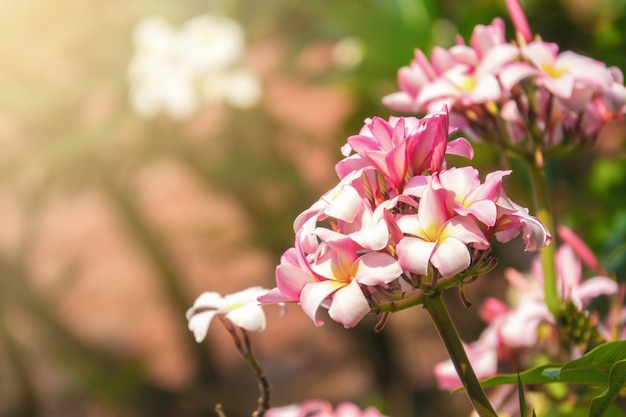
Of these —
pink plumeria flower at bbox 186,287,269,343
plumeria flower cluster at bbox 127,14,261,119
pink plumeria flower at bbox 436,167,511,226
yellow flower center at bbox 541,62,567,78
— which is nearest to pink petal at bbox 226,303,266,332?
pink plumeria flower at bbox 186,287,269,343

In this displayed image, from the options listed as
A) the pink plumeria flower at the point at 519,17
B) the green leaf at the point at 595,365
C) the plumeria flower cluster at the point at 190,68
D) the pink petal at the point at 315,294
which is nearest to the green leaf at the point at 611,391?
the green leaf at the point at 595,365

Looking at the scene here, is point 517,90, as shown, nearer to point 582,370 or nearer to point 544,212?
point 544,212

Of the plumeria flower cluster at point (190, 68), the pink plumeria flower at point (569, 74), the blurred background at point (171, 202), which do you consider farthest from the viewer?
the blurred background at point (171, 202)

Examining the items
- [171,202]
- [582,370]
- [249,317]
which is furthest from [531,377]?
[171,202]

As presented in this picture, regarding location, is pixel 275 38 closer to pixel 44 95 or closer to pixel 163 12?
pixel 163 12

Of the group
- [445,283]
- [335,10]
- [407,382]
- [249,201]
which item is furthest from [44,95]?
[445,283]

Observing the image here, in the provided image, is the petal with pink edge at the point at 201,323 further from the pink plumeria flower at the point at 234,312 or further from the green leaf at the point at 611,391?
the green leaf at the point at 611,391
